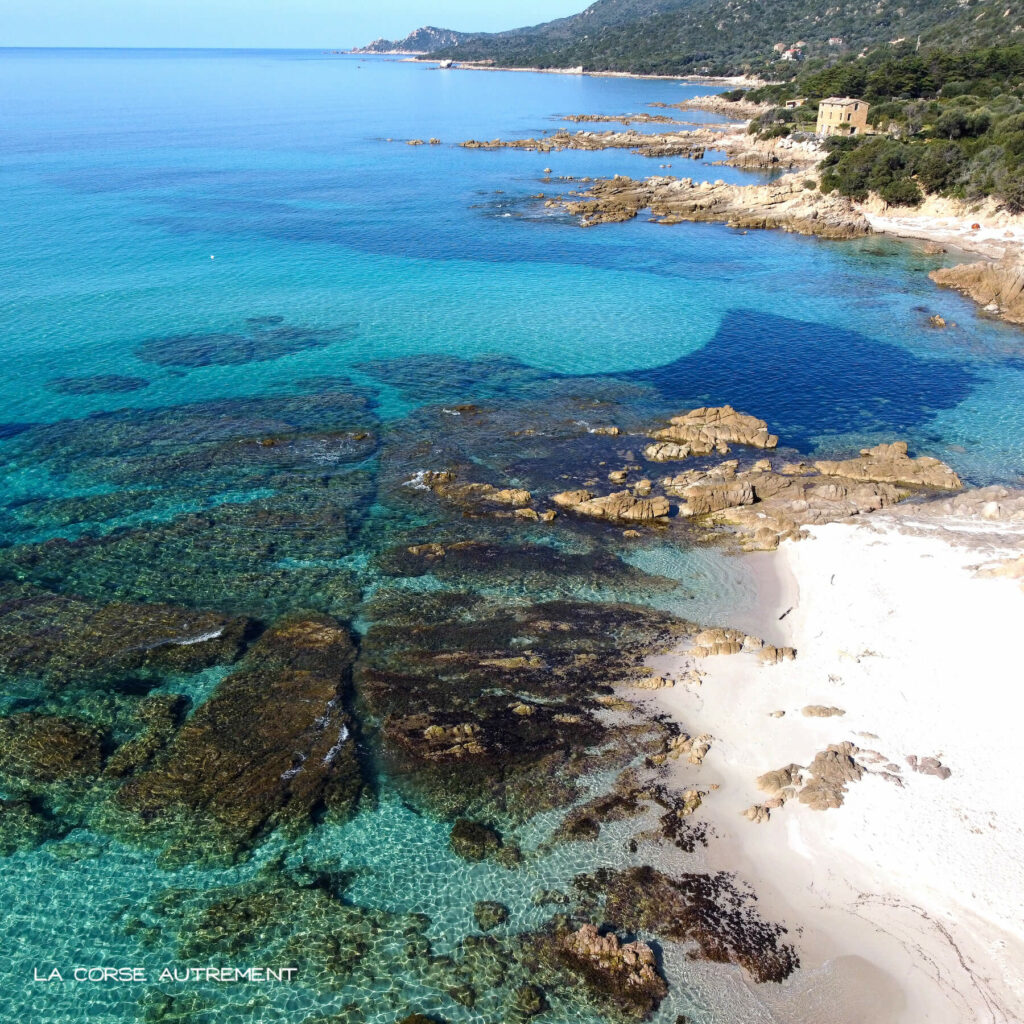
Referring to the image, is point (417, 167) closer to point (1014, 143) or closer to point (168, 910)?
point (1014, 143)

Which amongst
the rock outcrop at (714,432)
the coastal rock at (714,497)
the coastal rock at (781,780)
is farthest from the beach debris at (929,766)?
Answer: the rock outcrop at (714,432)

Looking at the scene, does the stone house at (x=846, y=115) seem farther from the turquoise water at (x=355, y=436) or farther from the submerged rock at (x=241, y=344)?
the submerged rock at (x=241, y=344)

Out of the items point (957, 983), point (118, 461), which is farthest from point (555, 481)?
point (957, 983)

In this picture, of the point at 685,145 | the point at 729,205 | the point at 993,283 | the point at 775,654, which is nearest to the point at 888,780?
the point at 775,654

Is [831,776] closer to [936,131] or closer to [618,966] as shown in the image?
[618,966]

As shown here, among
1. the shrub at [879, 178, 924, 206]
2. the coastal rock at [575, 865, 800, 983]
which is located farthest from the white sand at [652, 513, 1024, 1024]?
the shrub at [879, 178, 924, 206]
